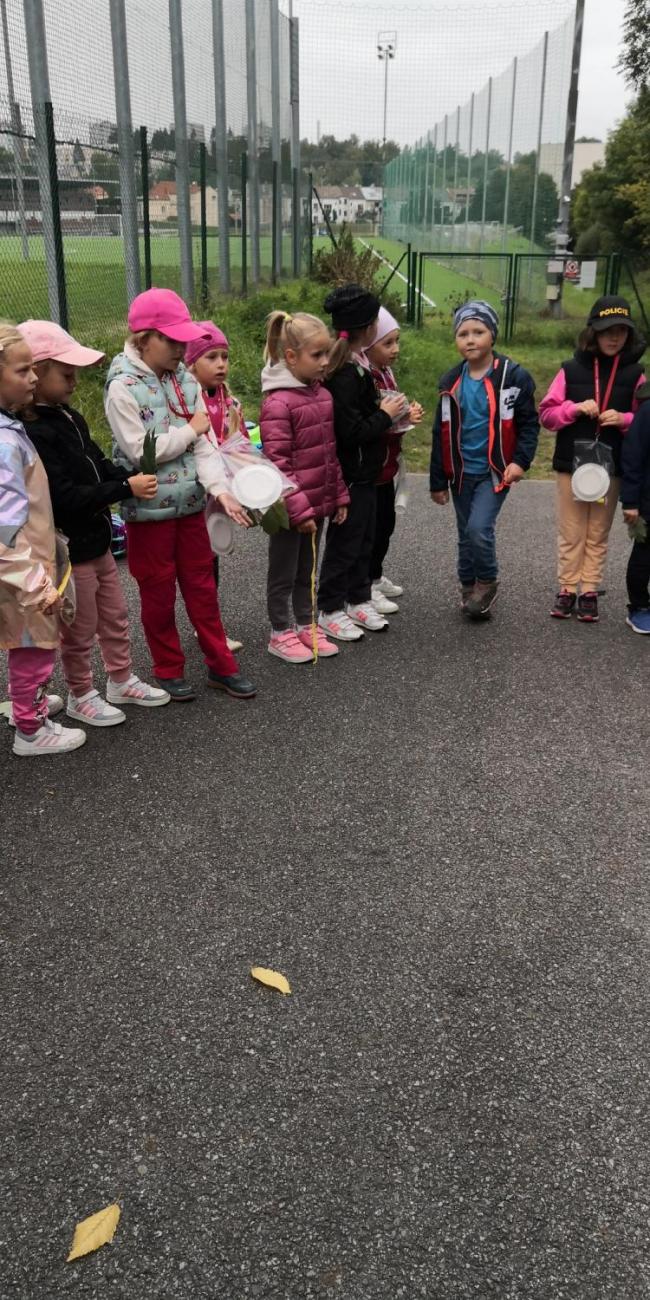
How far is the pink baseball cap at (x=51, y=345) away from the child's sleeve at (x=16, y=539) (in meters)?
0.41

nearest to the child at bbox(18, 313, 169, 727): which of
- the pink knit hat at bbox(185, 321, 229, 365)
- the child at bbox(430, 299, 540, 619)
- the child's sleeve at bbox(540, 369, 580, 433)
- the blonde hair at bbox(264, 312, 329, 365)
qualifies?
the pink knit hat at bbox(185, 321, 229, 365)

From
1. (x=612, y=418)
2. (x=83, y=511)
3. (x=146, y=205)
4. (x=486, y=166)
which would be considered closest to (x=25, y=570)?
(x=83, y=511)

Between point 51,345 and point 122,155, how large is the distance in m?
→ 8.42

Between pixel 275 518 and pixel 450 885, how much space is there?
76.9 inches

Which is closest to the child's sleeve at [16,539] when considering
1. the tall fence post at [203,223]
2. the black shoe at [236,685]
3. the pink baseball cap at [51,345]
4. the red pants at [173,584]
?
the pink baseball cap at [51,345]

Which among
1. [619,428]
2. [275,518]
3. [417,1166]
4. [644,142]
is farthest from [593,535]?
[644,142]

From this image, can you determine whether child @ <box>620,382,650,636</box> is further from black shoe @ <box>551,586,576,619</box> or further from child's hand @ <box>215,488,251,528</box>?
child's hand @ <box>215,488,251,528</box>

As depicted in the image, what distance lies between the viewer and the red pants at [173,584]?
4316 millimetres

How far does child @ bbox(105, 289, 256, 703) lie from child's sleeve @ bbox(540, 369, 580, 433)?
78.2 inches

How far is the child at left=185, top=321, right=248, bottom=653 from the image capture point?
4406 millimetres

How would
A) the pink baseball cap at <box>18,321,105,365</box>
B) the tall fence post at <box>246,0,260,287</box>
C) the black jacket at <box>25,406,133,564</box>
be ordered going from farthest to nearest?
the tall fence post at <box>246,0,260,287</box>, the black jacket at <box>25,406,133,564</box>, the pink baseball cap at <box>18,321,105,365</box>

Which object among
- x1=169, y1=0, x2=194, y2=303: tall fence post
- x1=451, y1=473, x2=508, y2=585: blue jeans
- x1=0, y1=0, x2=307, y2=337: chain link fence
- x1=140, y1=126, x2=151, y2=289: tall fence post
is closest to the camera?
x1=451, y1=473, x2=508, y2=585: blue jeans

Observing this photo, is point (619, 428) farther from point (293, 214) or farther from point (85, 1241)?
point (293, 214)

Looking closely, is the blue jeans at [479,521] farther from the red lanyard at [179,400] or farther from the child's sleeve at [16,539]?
the child's sleeve at [16,539]
